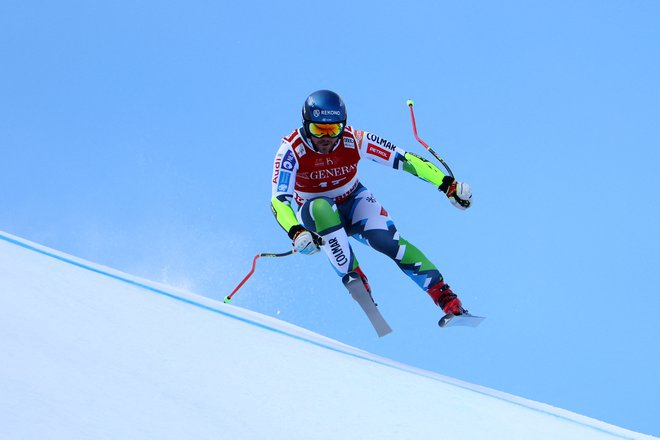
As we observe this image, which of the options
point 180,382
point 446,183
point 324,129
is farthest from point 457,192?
point 180,382

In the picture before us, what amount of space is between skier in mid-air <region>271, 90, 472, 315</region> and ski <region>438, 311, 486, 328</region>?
0.11 metres

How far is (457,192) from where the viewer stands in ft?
17.0

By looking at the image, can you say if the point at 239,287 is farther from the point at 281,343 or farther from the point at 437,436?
the point at 437,436

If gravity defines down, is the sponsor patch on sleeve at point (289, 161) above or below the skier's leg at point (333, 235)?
above

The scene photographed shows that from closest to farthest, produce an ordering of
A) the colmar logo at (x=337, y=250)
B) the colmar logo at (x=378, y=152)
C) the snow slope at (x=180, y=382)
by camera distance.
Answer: the snow slope at (x=180, y=382) < the colmar logo at (x=337, y=250) < the colmar logo at (x=378, y=152)

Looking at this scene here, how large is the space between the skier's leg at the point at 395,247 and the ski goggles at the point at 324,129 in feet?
2.21

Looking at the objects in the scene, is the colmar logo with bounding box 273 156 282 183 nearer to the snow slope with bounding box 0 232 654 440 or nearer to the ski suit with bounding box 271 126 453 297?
the ski suit with bounding box 271 126 453 297

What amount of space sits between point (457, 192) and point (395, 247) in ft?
2.11

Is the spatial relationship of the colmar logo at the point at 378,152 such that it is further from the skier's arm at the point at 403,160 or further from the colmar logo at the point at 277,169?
the colmar logo at the point at 277,169

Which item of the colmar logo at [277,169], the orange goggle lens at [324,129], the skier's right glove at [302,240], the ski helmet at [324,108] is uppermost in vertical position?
the ski helmet at [324,108]

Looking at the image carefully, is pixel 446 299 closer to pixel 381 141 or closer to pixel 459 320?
pixel 459 320

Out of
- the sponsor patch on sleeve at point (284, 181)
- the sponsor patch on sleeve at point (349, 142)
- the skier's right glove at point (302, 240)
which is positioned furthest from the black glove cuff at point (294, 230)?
the sponsor patch on sleeve at point (349, 142)

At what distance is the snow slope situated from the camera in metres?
1.58

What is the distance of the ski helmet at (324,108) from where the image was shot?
16.0ft
